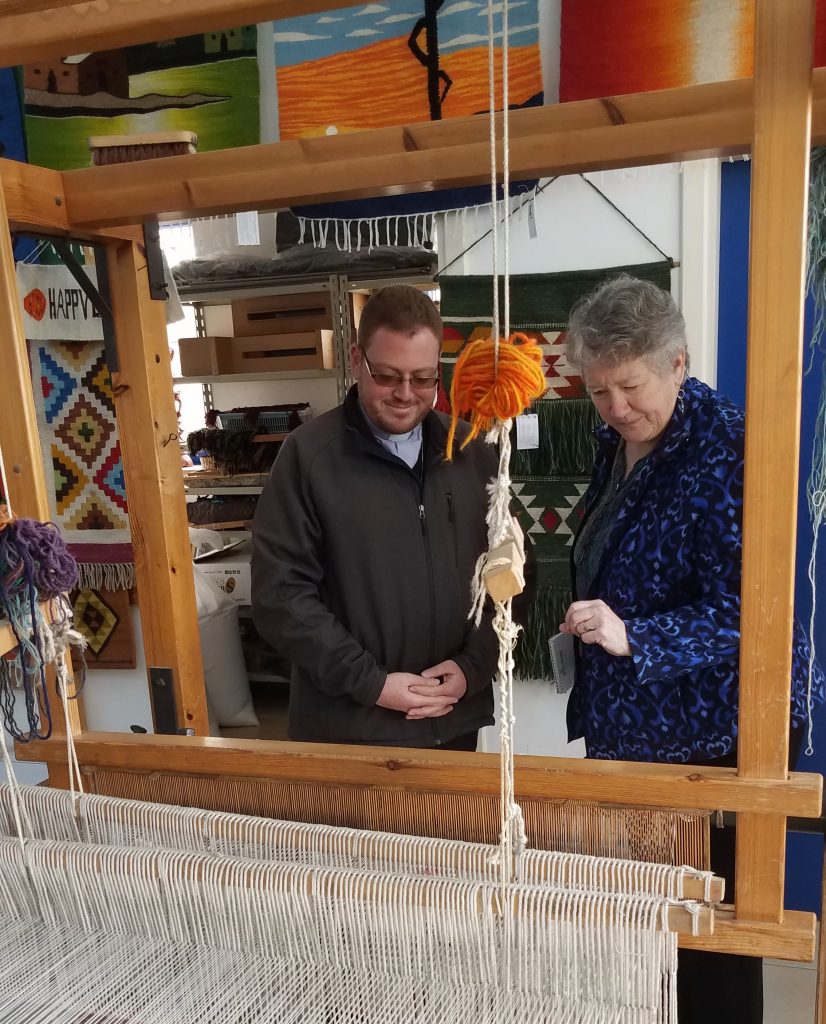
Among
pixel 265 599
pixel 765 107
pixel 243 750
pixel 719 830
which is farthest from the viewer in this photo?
pixel 265 599

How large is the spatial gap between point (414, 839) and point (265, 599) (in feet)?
1.90

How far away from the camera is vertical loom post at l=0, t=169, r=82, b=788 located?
987mm

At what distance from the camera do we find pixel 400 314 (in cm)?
128

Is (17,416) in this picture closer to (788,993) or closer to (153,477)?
(153,477)

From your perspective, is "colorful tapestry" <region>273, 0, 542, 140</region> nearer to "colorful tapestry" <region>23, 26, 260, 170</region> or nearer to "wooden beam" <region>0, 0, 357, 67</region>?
"colorful tapestry" <region>23, 26, 260, 170</region>

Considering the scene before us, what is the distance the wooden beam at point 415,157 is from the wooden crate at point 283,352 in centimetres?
188

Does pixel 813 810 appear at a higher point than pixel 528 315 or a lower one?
lower

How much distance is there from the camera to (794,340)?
70cm

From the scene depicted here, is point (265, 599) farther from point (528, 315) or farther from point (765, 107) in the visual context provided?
point (528, 315)

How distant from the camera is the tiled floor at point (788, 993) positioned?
186 centimetres

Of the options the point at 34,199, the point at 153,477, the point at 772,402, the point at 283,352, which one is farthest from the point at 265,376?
the point at 772,402

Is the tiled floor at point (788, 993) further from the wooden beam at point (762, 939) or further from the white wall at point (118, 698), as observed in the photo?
the white wall at point (118, 698)

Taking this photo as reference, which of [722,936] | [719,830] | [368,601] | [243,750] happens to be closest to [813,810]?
[722,936]

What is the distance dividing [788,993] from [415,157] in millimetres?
2074
